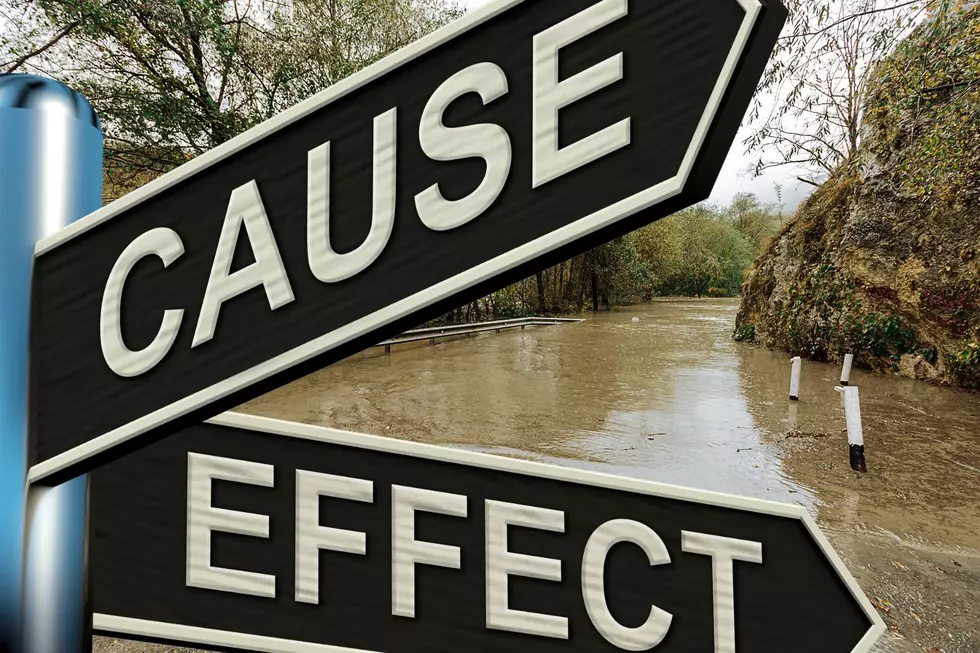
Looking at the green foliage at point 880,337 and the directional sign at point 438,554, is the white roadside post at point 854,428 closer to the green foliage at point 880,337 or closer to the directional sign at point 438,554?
the directional sign at point 438,554

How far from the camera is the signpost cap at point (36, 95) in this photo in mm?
611

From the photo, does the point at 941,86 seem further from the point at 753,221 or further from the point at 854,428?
the point at 753,221

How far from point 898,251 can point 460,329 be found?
13.0 m

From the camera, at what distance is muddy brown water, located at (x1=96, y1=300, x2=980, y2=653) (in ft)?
10.4

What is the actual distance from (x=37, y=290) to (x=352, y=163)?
1.49 feet

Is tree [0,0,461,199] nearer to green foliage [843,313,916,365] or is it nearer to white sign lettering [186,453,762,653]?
white sign lettering [186,453,762,653]

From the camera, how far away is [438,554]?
765 millimetres

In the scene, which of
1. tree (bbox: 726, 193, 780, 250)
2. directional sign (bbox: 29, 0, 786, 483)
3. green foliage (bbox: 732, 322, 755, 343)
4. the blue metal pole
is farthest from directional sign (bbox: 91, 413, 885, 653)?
tree (bbox: 726, 193, 780, 250)

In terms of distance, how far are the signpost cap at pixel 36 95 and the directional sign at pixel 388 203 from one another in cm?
18

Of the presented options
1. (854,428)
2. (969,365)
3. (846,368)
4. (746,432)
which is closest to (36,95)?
(854,428)

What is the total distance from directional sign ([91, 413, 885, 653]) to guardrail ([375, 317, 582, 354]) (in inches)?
346

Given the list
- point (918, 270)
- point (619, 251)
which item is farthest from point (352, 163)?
Answer: point (619, 251)

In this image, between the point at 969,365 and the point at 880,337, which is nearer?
the point at 969,365

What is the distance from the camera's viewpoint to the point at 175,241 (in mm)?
583
